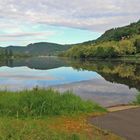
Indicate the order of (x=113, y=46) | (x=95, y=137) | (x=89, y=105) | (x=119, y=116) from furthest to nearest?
(x=113, y=46) < (x=89, y=105) < (x=119, y=116) < (x=95, y=137)

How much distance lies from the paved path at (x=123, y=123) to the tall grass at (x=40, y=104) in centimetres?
142

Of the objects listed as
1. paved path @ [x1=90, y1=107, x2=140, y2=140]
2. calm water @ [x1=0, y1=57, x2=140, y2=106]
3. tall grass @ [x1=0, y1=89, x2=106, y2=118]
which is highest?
tall grass @ [x1=0, y1=89, x2=106, y2=118]

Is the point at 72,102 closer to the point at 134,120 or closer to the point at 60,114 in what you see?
the point at 60,114

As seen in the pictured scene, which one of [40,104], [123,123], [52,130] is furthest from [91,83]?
[52,130]

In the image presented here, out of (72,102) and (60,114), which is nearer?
(60,114)

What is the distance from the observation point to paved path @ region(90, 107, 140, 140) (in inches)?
386

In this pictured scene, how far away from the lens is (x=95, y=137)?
9359 mm

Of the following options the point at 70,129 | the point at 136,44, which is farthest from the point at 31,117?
the point at 136,44

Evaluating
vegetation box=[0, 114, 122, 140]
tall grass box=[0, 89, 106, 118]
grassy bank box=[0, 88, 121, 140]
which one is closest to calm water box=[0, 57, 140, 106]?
tall grass box=[0, 89, 106, 118]

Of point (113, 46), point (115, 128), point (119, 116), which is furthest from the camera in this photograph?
point (113, 46)

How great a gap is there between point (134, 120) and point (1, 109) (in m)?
4.49

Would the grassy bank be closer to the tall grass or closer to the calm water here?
the tall grass

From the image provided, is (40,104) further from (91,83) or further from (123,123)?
(91,83)

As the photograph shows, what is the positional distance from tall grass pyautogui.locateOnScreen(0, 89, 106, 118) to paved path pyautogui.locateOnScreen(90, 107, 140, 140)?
1424 millimetres
